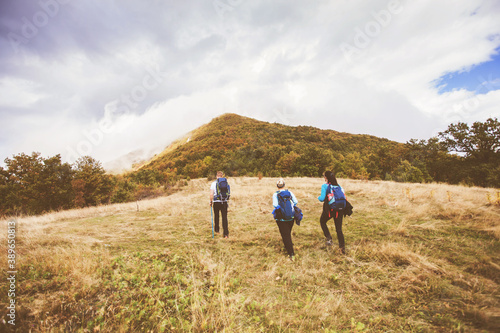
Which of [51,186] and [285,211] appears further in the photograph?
[51,186]

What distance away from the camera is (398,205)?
33.2ft

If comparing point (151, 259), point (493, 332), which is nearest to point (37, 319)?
point (151, 259)

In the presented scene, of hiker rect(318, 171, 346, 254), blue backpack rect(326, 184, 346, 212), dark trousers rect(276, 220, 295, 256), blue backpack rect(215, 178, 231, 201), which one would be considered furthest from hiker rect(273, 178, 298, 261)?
blue backpack rect(215, 178, 231, 201)

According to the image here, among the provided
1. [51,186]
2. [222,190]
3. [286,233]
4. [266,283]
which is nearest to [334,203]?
[286,233]

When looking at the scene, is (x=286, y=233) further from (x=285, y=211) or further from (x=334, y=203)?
(x=334, y=203)

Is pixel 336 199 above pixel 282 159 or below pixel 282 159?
below

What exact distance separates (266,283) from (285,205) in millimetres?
1888

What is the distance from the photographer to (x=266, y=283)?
4141 millimetres

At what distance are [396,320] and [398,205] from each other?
9005 mm

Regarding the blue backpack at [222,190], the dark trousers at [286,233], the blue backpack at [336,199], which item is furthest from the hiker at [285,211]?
the blue backpack at [222,190]

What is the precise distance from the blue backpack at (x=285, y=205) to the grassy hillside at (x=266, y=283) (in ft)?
3.82

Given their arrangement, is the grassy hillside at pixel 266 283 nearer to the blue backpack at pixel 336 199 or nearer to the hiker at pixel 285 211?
the hiker at pixel 285 211

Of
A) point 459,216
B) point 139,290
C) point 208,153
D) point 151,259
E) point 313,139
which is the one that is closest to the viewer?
point 139,290

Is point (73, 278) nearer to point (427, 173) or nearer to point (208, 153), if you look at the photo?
point (427, 173)
